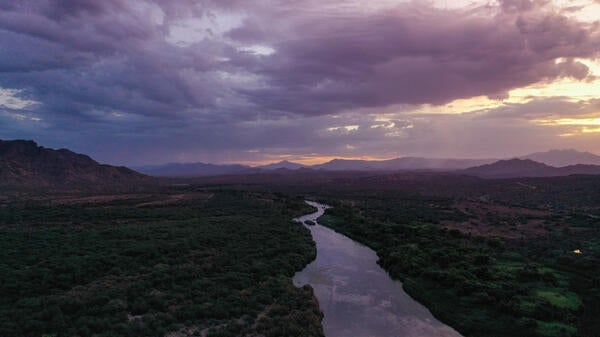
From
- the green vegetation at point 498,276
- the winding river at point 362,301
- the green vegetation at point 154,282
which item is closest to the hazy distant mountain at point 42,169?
the green vegetation at point 154,282

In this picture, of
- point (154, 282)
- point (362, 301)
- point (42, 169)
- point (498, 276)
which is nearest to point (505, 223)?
point (498, 276)

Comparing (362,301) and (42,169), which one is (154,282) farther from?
(42,169)

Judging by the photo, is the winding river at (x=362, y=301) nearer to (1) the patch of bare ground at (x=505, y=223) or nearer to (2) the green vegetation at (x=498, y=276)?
→ (2) the green vegetation at (x=498, y=276)

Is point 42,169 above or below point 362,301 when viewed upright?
above

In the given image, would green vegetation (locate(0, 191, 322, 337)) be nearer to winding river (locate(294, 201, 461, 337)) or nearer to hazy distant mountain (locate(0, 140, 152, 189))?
winding river (locate(294, 201, 461, 337))

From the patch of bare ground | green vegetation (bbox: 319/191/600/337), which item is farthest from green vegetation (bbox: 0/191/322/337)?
the patch of bare ground
